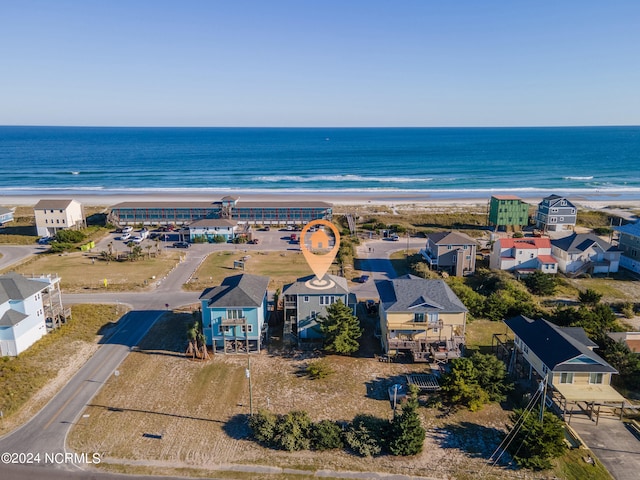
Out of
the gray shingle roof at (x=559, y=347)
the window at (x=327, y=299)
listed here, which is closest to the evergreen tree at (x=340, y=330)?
the window at (x=327, y=299)

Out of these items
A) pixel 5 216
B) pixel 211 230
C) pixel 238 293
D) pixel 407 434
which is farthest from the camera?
pixel 5 216

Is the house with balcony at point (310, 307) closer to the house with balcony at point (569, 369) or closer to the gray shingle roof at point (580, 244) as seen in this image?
the house with balcony at point (569, 369)

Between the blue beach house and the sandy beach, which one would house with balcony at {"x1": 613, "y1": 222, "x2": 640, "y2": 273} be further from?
the blue beach house

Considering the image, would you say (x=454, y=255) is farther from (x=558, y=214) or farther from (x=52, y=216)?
(x=52, y=216)

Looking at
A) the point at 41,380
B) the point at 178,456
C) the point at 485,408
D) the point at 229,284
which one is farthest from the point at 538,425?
the point at 41,380

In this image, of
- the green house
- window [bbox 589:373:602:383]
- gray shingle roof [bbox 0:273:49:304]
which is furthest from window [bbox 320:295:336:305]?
the green house

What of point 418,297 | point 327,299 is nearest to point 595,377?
point 418,297
